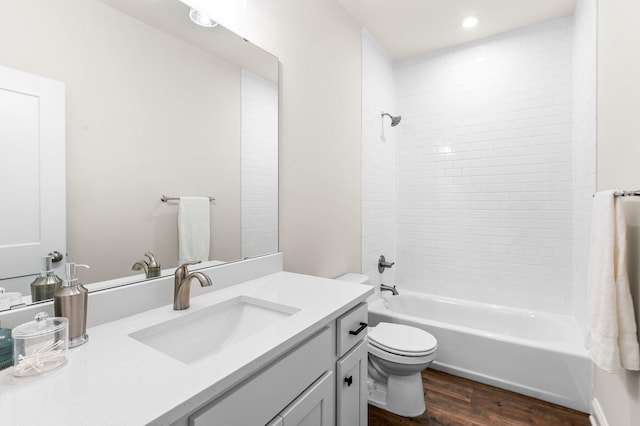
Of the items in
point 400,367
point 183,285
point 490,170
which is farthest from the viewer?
point 490,170

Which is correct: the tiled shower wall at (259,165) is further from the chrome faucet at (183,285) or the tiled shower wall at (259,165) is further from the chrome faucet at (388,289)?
the chrome faucet at (388,289)

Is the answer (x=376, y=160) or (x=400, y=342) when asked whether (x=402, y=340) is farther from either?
(x=376, y=160)

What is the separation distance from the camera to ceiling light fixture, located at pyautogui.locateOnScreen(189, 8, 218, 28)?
1.28 metres

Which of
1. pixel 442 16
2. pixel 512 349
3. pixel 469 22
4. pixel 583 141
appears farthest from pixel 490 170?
pixel 512 349

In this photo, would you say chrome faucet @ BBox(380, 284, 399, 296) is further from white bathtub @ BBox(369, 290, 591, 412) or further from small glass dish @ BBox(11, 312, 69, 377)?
small glass dish @ BBox(11, 312, 69, 377)

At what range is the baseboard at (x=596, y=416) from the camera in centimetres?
158

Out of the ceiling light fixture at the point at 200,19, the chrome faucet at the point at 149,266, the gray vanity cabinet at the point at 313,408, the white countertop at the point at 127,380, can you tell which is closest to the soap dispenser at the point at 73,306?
the white countertop at the point at 127,380

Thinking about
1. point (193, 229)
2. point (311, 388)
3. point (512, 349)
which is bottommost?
point (512, 349)

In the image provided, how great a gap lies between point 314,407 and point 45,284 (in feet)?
2.88

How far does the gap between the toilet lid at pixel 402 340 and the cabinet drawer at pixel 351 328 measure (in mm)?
617

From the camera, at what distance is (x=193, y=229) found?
1.30 metres

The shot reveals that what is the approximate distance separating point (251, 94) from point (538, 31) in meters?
2.55

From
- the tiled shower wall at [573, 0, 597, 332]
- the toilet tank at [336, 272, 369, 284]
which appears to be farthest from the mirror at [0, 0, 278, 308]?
the tiled shower wall at [573, 0, 597, 332]

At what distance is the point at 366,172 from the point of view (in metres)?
2.73
